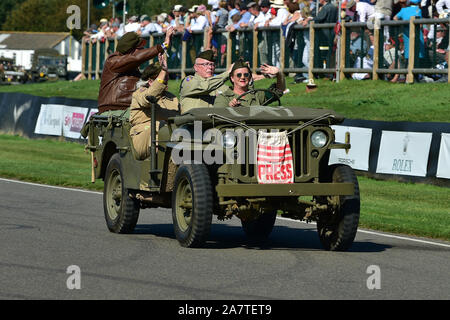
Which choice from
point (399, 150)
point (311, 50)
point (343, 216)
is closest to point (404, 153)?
point (399, 150)

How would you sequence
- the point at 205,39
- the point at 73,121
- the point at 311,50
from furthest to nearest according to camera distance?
the point at 205,39 → the point at 73,121 → the point at 311,50

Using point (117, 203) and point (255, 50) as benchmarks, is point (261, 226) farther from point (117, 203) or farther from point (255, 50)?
point (255, 50)

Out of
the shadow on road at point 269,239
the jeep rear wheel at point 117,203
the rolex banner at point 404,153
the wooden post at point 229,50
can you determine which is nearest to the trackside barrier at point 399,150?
the rolex banner at point 404,153

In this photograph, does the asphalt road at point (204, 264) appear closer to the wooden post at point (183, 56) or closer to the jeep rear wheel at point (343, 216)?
the jeep rear wheel at point (343, 216)

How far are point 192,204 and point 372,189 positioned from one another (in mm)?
8496

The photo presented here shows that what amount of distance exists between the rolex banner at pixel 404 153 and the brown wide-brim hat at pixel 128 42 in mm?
6965

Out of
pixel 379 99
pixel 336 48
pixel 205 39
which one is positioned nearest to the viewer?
pixel 379 99

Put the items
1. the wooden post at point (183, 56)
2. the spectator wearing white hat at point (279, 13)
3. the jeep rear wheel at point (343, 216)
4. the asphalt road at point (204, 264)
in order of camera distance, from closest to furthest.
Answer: the asphalt road at point (204, 264), the jeep rear wheel at point (343, 216), the spectator wearing white hat at point (279, 13), the wooden post at point (183, 56)

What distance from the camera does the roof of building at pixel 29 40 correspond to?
12838cm

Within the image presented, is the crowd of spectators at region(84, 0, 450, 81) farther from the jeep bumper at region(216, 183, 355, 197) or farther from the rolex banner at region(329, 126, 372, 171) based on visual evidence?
the jeep bumper at region(216, 183, 355, 197)

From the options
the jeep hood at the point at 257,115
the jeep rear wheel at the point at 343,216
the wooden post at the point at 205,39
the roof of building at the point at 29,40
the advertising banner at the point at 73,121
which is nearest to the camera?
the jeep hood at the point at 257,115

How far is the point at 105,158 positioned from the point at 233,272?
163 inches

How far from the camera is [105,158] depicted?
12.7 m

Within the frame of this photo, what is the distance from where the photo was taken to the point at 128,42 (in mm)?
12586
